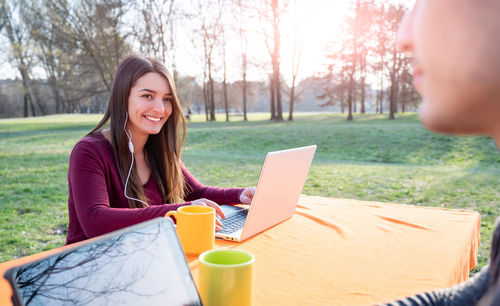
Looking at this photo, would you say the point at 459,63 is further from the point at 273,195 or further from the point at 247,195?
the point at 247,195

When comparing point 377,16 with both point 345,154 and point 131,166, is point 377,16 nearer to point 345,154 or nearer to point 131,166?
point 345,154

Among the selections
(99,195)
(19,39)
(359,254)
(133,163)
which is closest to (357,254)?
(359,254)

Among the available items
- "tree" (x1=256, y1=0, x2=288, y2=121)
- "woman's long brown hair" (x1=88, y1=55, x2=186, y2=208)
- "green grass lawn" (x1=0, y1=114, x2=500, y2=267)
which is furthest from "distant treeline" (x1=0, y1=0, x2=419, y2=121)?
"woman's long brown hair" (x1=88, y1=55, x2=186, y2=208)

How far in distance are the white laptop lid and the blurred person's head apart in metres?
0.87

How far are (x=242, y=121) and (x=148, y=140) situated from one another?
23570 mm

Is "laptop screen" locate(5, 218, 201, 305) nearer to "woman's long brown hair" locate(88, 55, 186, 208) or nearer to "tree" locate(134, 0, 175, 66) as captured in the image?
"woman's long brown hair" locate(88, 55, 186, 208)

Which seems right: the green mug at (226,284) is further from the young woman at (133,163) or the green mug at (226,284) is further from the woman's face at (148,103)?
the woman's face at (148,103)

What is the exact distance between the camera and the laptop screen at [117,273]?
0.76 m

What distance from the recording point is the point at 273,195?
1.65 meters

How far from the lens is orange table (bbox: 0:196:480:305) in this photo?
1141mm

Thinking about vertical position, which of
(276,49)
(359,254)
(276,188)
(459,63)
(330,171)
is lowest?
(330,171)

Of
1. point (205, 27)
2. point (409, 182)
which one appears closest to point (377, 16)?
point (205, 27)

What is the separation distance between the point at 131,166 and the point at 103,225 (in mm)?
479

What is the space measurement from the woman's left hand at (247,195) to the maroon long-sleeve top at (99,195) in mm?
44
